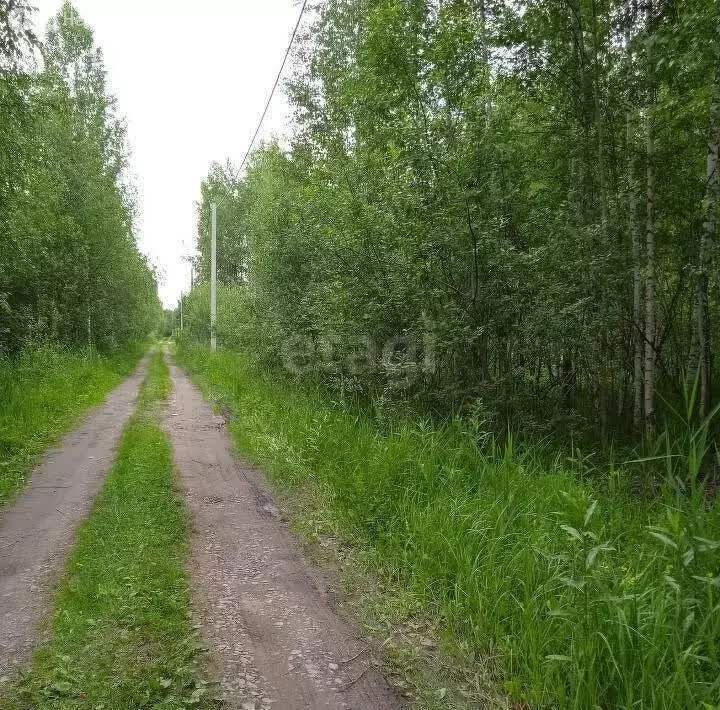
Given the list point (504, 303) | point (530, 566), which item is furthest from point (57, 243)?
point (530, 566)

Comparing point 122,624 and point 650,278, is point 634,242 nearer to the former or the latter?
point 650,278

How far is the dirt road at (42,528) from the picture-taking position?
3.22m

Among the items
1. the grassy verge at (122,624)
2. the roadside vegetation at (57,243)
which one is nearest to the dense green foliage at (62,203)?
the roadside vegetation at (57,243)

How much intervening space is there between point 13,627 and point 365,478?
294cm

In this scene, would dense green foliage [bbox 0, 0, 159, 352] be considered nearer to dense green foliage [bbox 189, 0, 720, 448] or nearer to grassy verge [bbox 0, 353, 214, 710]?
dense green foliage [bbox 189, 0, 720, 448]

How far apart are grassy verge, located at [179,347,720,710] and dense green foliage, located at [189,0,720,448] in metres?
1.41

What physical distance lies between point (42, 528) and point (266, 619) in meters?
2.72

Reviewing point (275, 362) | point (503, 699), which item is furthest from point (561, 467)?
point (275, 362)

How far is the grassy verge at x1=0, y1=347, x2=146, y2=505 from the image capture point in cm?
682

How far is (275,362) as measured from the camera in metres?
11.8

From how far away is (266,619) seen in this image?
3.36m

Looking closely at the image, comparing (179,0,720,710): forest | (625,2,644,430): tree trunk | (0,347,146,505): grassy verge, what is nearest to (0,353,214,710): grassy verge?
(179,0,720,710): forest

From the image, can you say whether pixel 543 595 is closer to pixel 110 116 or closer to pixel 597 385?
pixel 597 385

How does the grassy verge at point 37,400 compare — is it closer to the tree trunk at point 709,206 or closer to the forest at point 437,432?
the forest at point 437,432
